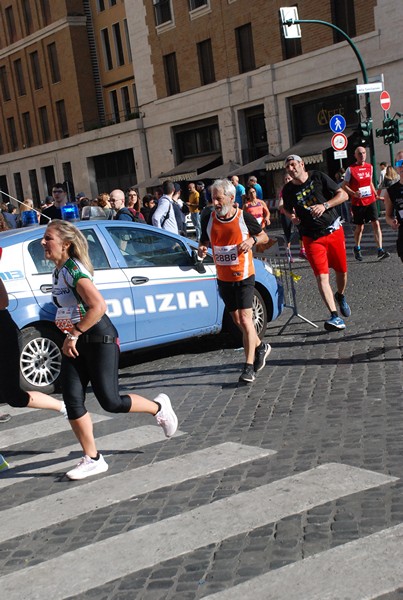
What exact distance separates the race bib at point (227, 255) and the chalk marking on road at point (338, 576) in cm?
420

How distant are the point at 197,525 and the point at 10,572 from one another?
95 centimetres

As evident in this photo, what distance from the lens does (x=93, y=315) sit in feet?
17.8

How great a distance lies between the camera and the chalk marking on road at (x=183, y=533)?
3.99m

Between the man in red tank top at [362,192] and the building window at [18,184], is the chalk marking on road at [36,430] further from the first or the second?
the building window at [18,184]

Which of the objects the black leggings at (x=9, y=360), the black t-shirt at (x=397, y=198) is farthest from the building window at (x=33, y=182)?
the black leggings at (x=9, y=360)

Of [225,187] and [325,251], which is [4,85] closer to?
[325,251]

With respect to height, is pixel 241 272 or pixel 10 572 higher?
pixel 241 272

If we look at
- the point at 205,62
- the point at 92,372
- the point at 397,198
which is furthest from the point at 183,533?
the point at 205,62

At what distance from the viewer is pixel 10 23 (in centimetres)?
5475

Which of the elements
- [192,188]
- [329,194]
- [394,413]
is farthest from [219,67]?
[394,413]

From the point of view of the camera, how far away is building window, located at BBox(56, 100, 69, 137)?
5075cm

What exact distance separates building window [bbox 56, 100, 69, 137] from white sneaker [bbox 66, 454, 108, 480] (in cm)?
4666

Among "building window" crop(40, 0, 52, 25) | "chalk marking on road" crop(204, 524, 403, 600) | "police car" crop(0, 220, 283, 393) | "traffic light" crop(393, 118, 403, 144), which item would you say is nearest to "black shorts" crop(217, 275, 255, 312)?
"police car" crop(0, 220, 283, 393)

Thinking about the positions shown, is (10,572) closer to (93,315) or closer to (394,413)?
(93,315)
